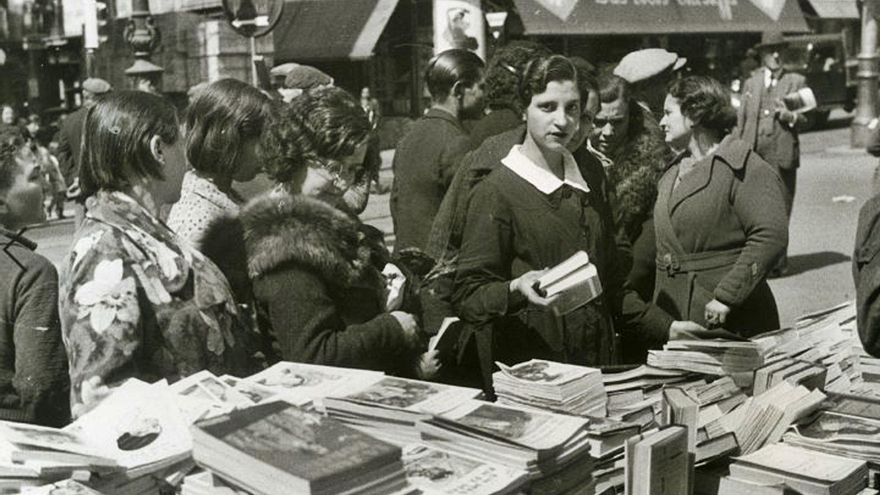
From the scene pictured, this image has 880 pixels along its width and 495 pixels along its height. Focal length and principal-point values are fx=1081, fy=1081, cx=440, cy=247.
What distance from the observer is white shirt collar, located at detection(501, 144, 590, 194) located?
328cm

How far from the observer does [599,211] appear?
134 inches

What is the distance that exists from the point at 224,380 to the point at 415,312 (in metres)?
1.17

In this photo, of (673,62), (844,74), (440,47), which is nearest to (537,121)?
(673,62)

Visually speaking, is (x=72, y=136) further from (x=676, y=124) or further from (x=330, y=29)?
(x=330, y=29)

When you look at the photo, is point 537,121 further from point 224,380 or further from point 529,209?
point 224,380

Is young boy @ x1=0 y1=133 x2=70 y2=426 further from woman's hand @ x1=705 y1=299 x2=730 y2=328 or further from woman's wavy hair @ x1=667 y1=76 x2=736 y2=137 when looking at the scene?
woman's wavy hair @ x1=667 y1=76 x2=736 y2=137

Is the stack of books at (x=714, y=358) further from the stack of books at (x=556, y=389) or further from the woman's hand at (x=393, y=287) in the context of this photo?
the woman's hand at (x=393, y=287)

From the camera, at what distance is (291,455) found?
1.71m

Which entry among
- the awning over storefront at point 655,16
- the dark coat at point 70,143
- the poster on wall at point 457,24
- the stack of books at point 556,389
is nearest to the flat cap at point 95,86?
the dark coat at point 70,143

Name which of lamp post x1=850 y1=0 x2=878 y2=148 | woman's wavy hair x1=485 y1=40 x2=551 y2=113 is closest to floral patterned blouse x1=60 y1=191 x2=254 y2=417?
woman's wavy hair x1=485 y1=40 x2=551 y2=113

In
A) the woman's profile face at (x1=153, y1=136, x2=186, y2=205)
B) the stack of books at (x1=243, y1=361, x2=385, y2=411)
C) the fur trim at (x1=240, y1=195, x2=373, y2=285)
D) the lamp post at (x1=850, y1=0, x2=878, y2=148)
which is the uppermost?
the woman's profile face at (x1=153, y1=136, x2=186, y2=205)

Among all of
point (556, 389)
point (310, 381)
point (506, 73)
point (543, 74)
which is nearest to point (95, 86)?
point (506, 73)

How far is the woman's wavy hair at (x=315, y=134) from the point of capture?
3.10m

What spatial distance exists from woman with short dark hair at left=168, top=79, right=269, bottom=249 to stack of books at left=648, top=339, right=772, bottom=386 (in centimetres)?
138
